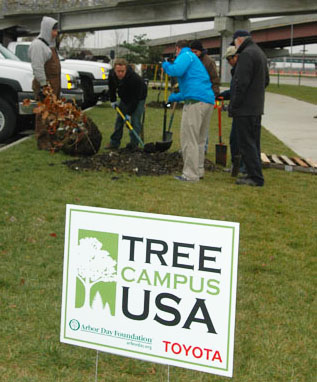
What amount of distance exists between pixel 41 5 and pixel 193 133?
173 feet

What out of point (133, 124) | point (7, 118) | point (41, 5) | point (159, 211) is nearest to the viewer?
point (159, 211)

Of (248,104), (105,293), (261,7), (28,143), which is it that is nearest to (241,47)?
(248,104)

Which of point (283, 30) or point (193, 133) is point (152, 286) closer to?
point (193, 133)

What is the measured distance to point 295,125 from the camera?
56.1 ft

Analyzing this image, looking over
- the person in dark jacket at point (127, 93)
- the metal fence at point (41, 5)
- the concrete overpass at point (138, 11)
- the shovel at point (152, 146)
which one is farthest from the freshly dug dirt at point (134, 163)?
the metal fence at point (41, 5)

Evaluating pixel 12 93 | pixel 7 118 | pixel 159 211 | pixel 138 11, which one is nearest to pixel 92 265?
pixel 159 211

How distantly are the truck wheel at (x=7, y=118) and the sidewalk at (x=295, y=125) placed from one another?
17.3 feet

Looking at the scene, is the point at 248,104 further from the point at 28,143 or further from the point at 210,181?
the point at 28,143

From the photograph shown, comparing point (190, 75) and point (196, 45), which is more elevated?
point (196, 45)

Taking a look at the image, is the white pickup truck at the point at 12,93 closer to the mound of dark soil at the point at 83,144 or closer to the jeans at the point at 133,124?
the mound of dark soil at the point at 83,144

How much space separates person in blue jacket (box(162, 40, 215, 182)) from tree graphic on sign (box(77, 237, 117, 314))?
17.5 ft

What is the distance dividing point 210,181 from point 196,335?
19.9 ft

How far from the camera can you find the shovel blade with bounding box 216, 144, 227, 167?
971 cm

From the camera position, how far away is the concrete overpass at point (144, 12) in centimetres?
4672
